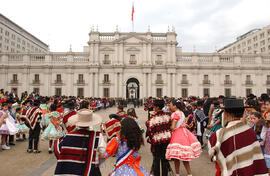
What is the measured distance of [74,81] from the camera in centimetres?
3325

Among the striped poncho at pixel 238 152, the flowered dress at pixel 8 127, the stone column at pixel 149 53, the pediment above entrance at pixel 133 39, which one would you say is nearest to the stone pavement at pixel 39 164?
the flowered dress at pixel 8 127

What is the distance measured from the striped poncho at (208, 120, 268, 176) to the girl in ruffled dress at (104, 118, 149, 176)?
121cm

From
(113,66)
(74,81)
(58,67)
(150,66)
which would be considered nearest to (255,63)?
(150,66)

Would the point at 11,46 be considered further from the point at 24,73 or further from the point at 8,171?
the point at 8,171

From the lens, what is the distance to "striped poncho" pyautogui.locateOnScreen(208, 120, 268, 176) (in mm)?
2605

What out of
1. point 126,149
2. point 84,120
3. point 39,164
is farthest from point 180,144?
point 39,164

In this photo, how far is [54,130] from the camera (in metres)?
6.91

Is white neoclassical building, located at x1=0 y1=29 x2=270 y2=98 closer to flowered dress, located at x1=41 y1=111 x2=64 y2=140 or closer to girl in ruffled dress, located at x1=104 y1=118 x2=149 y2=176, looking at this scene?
flowered dress, located at x1=41 y1=111 x2=64 y2=140

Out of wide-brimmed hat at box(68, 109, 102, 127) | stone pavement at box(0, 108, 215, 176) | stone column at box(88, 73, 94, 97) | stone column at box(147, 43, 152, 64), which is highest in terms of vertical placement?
stone column at box(147, 43, 152, 64)

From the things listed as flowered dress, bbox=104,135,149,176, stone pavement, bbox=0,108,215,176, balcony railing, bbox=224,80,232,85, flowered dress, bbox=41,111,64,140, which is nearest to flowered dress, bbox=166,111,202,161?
stone pavement, bbox=0,108,215,176

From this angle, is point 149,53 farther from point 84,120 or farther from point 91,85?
point 84,120

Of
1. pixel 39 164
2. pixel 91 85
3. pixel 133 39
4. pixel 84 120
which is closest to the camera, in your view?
pixel 84 120

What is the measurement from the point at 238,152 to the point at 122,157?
1.78 meters

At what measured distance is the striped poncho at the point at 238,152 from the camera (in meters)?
2.61
